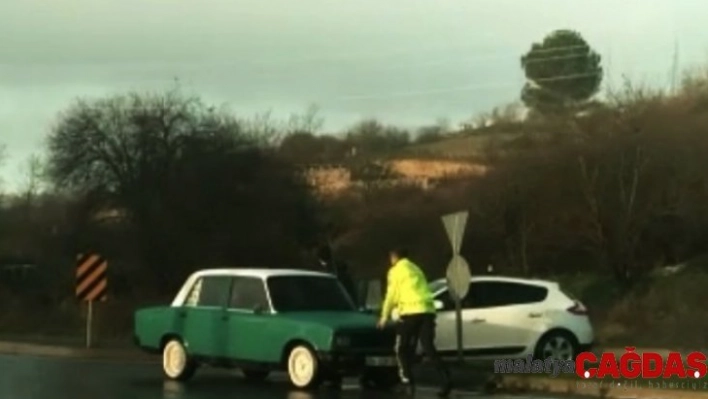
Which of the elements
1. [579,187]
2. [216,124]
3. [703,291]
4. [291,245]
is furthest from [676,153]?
[216,124]

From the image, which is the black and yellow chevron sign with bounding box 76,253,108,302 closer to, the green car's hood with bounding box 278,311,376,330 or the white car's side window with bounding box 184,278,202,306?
the white car's side window with bounding box 184,278,202,306

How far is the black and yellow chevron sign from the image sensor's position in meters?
32.2

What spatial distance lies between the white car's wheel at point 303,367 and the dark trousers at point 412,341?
123cm

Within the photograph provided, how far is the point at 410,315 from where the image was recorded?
61.1 feet

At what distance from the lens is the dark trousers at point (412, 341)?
18.6m

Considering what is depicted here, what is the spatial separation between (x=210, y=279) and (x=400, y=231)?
80.6 ft

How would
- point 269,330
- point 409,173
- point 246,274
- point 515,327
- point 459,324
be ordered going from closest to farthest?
point 269,330
point 246,274
point 459,324
point 515,327
point 409,173

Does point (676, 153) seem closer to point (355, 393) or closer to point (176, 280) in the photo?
point (176, 280)

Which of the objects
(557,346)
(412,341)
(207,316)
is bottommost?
(557,346)

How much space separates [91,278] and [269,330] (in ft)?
43.3

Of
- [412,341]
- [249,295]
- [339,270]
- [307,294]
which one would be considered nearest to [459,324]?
[307,294]

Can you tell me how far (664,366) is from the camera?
21.2 metres

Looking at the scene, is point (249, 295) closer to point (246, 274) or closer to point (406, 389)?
point (246, 274)

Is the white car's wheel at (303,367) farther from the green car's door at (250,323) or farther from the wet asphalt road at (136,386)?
the green car's door at (250,323)
